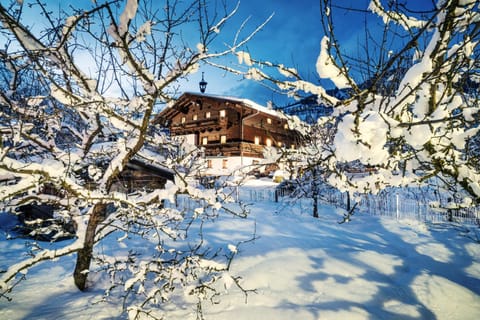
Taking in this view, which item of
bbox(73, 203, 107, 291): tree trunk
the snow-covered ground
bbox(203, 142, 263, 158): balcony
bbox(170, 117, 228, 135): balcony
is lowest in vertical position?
the snow-covered ground

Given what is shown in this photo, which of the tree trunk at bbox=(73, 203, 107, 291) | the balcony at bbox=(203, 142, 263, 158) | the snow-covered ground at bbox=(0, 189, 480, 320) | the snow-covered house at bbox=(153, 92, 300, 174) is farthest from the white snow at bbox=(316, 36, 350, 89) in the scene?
the balcony at bbox=(203, 142, 263, 158)

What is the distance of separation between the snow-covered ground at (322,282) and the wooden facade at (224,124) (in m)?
16.7

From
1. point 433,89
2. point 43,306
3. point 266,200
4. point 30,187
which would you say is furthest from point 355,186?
point 266,200

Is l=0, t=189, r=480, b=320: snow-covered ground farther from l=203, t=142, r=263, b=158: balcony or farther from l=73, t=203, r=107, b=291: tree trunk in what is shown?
l=203, t=142, r=263, b=158: balcony

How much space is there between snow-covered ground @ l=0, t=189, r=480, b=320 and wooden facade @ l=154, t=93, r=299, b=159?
16718mm

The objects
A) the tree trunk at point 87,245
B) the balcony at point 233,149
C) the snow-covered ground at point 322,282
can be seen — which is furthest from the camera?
the balcony at point 233,149

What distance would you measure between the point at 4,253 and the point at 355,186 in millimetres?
9877

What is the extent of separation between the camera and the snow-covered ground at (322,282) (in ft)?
12.9

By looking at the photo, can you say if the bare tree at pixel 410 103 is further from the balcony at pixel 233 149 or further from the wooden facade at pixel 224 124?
the balcony at pixel 233 149

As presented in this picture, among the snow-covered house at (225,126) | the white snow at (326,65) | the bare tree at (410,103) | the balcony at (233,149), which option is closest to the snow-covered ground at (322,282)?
the bare tree at (410,103)

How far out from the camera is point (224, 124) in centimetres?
2508

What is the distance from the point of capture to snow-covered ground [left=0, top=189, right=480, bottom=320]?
155 inches

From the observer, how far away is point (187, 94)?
25.0m

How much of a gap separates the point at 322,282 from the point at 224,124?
2164cm
